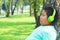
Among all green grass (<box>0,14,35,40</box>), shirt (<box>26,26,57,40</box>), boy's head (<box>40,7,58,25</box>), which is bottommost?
green grass (<box>0,14,35,40</box>)

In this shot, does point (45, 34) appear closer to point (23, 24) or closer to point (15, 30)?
point (15, 30)

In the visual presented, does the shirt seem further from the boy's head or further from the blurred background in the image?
the blurred background

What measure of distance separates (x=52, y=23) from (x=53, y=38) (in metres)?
0.28

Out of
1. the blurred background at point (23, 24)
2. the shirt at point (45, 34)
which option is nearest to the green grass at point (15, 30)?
the blurred background at point (23, 24)

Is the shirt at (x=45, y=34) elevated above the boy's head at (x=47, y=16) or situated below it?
below

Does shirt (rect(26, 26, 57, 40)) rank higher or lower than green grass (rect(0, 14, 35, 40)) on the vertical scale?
higher

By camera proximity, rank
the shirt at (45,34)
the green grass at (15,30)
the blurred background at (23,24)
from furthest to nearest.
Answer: the green grass at (15,30) → the blurred background at (23,24) → the shirt at (45,34)

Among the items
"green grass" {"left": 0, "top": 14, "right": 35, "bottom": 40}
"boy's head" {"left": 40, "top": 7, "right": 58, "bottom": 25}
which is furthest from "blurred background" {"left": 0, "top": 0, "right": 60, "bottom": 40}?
"boy's head" {"left": 40, "top": 7, "right": 58, "bottom": 25}

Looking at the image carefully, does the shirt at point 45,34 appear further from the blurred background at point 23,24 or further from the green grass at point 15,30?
the green grass at point 15,30

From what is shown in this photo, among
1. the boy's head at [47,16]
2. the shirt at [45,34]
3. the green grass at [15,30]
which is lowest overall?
the green grass at [15,30]

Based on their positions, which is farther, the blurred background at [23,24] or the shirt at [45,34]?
the blurred background at [23,24]

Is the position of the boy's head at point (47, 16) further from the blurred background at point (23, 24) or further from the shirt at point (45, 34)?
the blurred background at point (23, 24)

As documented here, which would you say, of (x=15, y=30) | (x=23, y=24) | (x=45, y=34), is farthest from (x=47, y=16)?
(x=23, y=24)

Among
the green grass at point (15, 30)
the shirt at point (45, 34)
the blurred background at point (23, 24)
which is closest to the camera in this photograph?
the shirt at point (45, 34)
